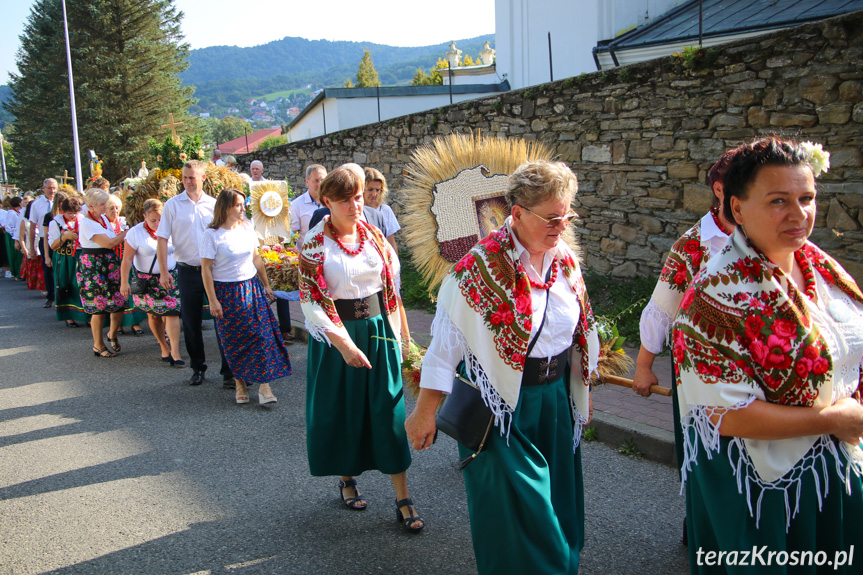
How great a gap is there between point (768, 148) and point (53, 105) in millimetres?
40864

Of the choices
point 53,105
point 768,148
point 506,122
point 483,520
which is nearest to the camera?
point 768,148

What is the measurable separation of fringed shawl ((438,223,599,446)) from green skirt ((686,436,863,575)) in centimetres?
75

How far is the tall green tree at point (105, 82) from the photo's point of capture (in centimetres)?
3391

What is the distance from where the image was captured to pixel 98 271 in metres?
8.53

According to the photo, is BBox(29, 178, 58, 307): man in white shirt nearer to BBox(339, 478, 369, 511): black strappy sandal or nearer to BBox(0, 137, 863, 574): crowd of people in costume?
BBox(339, 478, 369, 511): black strappy sandal

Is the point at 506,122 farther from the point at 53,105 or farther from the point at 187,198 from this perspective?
the point at 53,105

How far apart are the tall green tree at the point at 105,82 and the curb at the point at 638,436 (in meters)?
32.2

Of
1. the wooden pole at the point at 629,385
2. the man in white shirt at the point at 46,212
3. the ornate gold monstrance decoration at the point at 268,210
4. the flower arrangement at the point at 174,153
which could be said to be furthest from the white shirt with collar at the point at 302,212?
the man in white shirt at the point at 46,212

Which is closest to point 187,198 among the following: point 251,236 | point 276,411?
point 251,236

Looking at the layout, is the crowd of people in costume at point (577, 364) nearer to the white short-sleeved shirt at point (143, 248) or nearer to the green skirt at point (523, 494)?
the green skirt at point (523, 494)

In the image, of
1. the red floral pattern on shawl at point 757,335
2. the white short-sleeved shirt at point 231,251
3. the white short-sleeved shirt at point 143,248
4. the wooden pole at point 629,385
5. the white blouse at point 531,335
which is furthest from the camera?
the white short-sleeved shirt at point 143,248

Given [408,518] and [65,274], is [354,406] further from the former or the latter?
[65,274]

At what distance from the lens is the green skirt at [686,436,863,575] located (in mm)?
2121

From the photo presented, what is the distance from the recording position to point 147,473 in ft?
15.8
